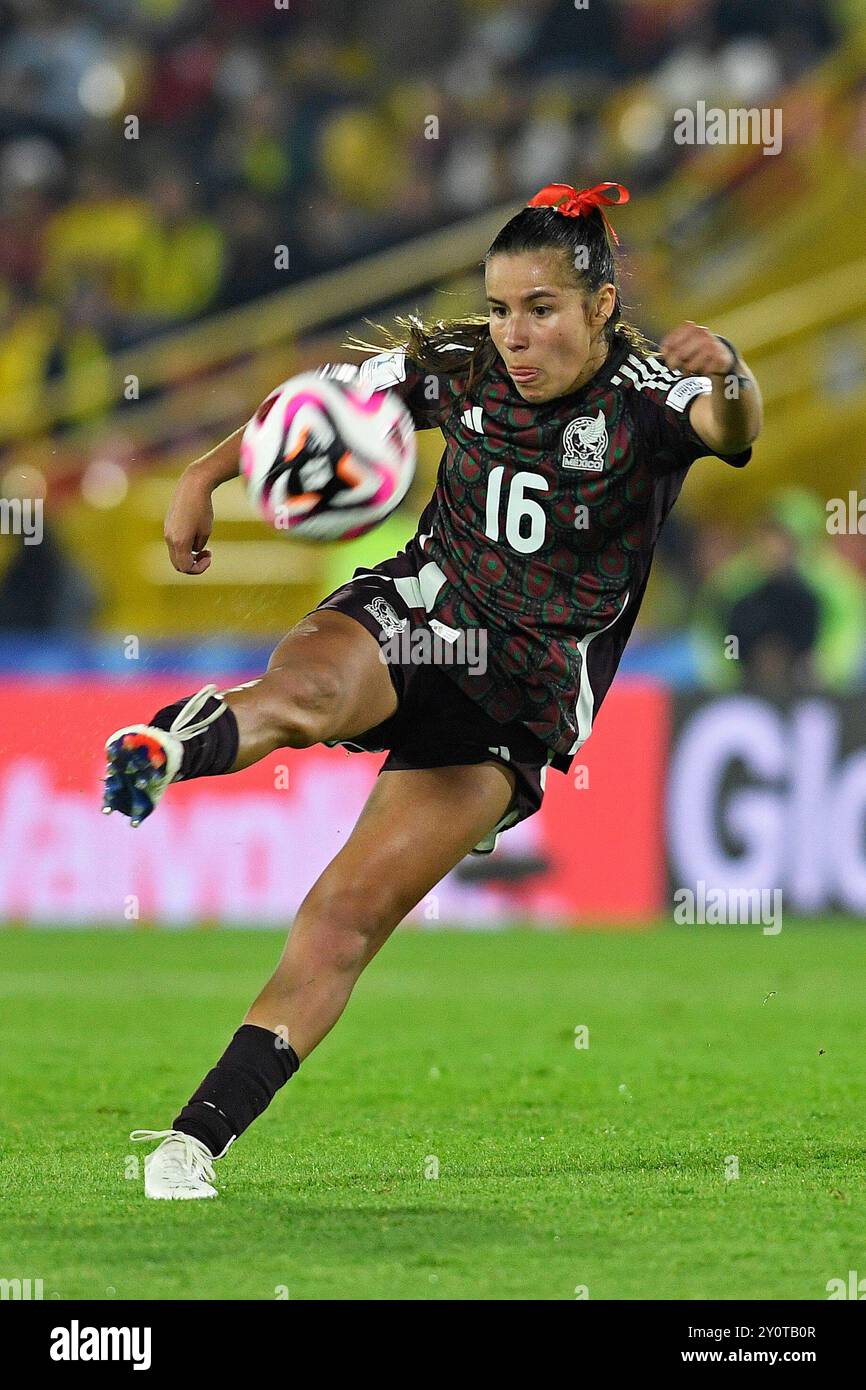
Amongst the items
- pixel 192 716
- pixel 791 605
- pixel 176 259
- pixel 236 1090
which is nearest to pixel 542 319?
pixel 192 716

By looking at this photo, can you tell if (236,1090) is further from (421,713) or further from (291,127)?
(291,127)

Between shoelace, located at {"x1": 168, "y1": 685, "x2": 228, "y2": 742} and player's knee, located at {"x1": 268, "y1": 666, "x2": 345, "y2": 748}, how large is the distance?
6.6 inches

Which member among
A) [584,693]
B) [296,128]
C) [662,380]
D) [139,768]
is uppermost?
[296,128]

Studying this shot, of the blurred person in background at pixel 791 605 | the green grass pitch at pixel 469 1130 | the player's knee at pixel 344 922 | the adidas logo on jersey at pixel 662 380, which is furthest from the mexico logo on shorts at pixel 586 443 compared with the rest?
the blurred person in background at pixel 791 605

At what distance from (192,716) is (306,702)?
0.34 m

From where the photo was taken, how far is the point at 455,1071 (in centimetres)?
658

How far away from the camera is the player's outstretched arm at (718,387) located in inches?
158

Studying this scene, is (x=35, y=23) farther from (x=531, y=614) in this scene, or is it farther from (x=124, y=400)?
(x=531, y=614)

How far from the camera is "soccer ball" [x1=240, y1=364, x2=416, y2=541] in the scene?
4.56 m

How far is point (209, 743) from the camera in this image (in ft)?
12.8

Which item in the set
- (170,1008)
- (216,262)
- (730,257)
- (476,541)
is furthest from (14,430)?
(476,541)

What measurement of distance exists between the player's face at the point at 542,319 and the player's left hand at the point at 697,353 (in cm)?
52

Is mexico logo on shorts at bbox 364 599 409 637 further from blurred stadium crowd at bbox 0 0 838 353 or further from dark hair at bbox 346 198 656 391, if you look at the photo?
blurred stadium crowd at bbox 0 0 838 353

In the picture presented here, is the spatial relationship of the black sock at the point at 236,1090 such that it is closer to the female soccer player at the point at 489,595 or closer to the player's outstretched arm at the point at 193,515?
the female soccer player at the point at 489,595
